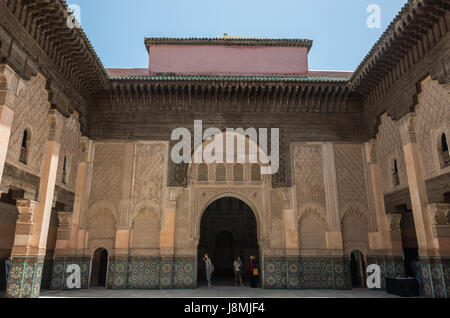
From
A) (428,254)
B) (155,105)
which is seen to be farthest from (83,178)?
(428,254)

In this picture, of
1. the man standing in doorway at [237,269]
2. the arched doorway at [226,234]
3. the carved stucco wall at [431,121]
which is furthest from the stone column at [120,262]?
the carved stucco wall at [431,121]

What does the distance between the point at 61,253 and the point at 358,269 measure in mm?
8339

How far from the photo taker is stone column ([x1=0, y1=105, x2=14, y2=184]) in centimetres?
556

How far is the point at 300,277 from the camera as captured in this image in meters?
8.70

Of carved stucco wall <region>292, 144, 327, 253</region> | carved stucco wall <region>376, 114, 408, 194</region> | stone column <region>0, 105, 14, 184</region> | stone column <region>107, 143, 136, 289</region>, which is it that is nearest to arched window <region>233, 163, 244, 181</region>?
carved stucco wall <region>292, 144, 327, 253</region>

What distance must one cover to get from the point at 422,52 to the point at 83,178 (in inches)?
357

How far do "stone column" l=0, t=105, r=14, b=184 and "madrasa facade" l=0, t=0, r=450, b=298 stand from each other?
88 centimetres

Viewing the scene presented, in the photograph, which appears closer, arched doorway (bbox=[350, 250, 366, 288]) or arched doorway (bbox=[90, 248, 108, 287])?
arched doorway (bbox=[90, 248, 108, 287])

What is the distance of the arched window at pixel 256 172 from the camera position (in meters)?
9.52

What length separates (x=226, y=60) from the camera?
11656 mm

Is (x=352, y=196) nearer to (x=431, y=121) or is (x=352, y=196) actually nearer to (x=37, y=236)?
(x=431, y=121)

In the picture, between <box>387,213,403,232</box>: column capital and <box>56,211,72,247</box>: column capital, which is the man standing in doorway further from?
<box>56,211,72,247</box>: column capital
